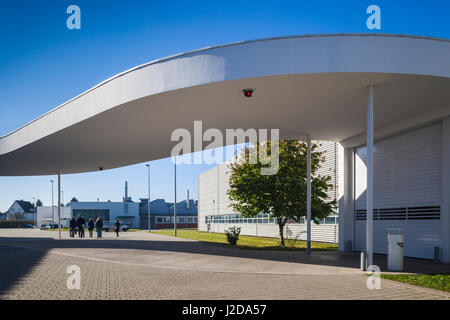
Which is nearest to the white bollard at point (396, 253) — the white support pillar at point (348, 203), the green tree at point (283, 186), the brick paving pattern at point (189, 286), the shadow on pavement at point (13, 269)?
the brick paving pattern at point (189, 286)

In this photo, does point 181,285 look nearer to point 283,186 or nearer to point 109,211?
point 283,186

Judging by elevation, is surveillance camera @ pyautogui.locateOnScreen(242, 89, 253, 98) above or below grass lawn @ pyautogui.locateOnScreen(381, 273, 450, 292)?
above

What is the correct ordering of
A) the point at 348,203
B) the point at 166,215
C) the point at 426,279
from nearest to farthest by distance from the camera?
the point at 426,279
the point at 348,203
the point at 166,215

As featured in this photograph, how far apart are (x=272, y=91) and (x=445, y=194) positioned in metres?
6.97

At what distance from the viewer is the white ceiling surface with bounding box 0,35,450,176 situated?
35.1 feet

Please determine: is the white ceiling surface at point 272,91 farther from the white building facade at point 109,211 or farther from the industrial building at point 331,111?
the white building facade at point 109,211

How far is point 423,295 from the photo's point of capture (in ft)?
25.8

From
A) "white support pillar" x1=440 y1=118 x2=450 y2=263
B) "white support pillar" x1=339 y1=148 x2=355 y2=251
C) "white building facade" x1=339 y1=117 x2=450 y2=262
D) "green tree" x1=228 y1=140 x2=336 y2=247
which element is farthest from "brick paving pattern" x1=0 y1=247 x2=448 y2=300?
"green tree" x1=228 y1=140 x2=336 y2=247

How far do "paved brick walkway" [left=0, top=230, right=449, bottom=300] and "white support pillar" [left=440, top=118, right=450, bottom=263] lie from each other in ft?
15.0

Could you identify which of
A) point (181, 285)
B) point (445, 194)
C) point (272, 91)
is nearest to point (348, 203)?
point (445, 194)

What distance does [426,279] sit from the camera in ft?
31.9

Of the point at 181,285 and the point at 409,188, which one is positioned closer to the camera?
the point at 181,285

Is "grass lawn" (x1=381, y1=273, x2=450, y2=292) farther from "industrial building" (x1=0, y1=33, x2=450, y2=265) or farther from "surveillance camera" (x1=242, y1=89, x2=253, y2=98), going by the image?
"surveillance camera" (x1=242, y1=89, x2=253, y2=98)
